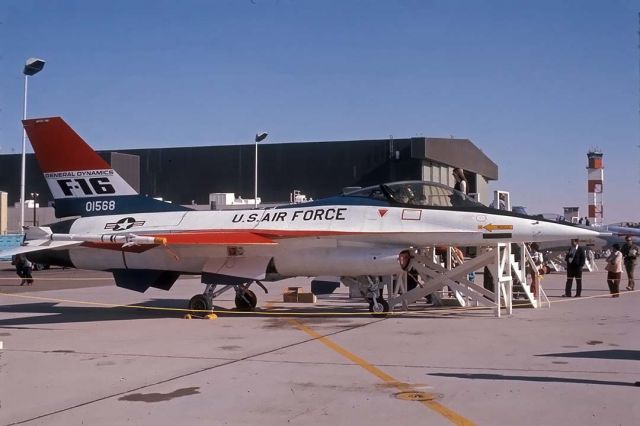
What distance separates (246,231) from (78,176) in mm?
4931

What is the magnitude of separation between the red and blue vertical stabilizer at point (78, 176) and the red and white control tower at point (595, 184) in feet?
157

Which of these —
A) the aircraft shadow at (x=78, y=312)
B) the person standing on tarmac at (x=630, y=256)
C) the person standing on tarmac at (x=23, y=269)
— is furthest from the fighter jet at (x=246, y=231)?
the person standing on tarmac at (x=630, y=256)

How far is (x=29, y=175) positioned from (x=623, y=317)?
62.5m

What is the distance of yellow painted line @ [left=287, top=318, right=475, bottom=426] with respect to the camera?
6320 mm

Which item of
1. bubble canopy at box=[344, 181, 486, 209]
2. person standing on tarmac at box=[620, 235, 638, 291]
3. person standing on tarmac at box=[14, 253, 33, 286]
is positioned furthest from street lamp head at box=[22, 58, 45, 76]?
person standing on tarmac at box=[620, 235, 638, 291]

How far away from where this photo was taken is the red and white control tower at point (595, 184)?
58950 millimetres

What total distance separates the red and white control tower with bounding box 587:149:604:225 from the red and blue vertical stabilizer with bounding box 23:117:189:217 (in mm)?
47806

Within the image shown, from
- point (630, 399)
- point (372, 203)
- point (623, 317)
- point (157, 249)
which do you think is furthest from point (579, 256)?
point (630, 399)

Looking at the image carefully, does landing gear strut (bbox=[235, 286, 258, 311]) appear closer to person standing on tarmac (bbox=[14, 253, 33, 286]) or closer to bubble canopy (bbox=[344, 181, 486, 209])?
bubble canopy (bbox=[344, 181, 486, 209])

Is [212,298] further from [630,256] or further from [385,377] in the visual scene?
[630,256]

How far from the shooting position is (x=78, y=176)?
54.1 feet

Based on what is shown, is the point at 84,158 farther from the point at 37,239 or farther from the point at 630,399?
the point at 630,399

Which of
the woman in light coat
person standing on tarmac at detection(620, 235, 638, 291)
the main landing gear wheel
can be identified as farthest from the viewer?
person standing on tarmac at detection(620, 235, 638, 291)

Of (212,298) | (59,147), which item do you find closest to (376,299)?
(212,298)
